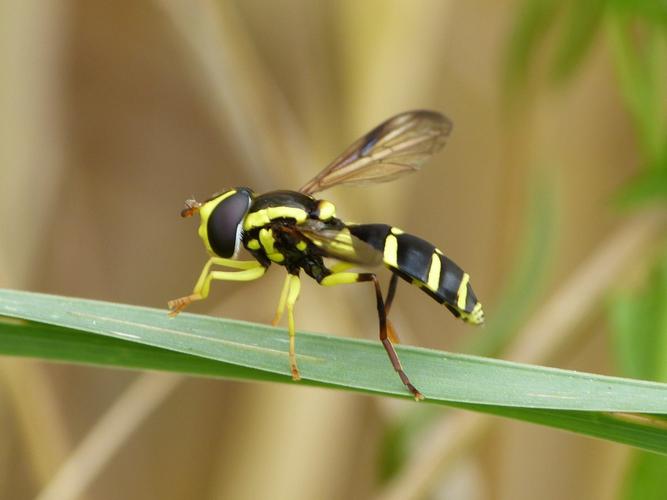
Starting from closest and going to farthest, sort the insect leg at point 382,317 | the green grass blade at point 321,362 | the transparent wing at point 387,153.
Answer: the green grass blade at point 321,362 → the insect leg at point 382,317 → the transparent wing at point 387,153

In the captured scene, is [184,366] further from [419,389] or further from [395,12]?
[395,12]

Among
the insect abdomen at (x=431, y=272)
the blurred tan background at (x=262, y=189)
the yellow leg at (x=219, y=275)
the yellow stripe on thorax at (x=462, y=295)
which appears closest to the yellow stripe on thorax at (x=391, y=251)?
the insect abdomen at (x=431, y=272)

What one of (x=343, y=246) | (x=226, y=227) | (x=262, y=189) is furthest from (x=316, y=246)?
(x=262, y=189)

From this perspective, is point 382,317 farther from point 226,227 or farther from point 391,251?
point 226,227

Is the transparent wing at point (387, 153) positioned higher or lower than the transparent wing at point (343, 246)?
higher

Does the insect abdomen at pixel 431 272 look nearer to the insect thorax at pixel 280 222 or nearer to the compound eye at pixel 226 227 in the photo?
the insect thorax at pixel 280 222

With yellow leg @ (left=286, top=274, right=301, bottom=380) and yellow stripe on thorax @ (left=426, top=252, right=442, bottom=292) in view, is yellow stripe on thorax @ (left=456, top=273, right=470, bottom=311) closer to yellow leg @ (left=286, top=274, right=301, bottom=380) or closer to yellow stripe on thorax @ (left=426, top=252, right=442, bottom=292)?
yellow stripe on thorax @ (left=426, top=252, right=442, bottom=292)
